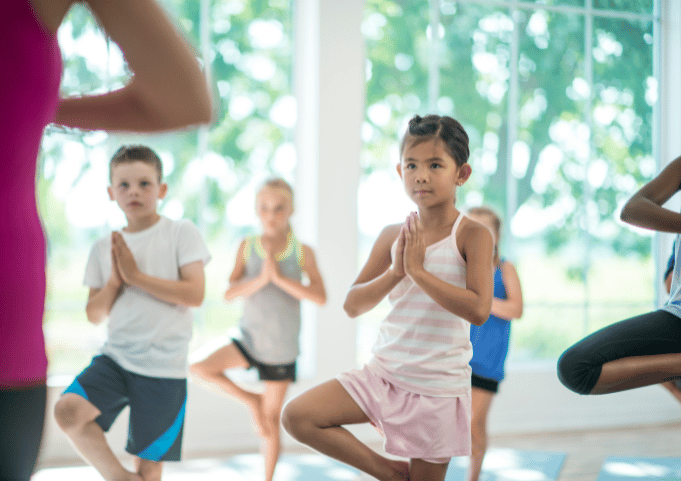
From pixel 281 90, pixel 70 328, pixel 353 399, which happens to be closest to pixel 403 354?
pixel 353 399

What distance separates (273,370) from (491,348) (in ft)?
3.17

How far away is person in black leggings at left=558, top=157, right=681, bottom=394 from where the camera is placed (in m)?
2.15

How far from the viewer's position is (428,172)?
1881mm

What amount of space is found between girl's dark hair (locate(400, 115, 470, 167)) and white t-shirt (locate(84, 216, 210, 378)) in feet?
3.04

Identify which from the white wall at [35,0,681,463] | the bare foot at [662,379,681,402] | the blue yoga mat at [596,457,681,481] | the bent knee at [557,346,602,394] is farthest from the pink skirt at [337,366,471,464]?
the white wall at [35,0,681,463]

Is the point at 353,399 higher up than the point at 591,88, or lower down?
lower down

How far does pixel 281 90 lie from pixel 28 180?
4016 mm

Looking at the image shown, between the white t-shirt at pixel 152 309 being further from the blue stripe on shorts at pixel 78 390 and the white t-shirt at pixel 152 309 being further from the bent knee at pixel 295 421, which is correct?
the bent knee at pixel 295 421

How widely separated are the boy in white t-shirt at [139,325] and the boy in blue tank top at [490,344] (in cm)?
119

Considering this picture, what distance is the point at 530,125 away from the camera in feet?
15.6

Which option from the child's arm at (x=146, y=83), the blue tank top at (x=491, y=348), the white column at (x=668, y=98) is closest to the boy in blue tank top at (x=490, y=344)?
the blue tank top at (x=491, y=348)

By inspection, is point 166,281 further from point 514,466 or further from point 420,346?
point 514,466

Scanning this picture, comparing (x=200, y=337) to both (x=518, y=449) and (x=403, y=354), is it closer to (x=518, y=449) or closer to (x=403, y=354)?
(x=518, y=449)

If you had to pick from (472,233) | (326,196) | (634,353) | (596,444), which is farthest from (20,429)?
(596,444)
